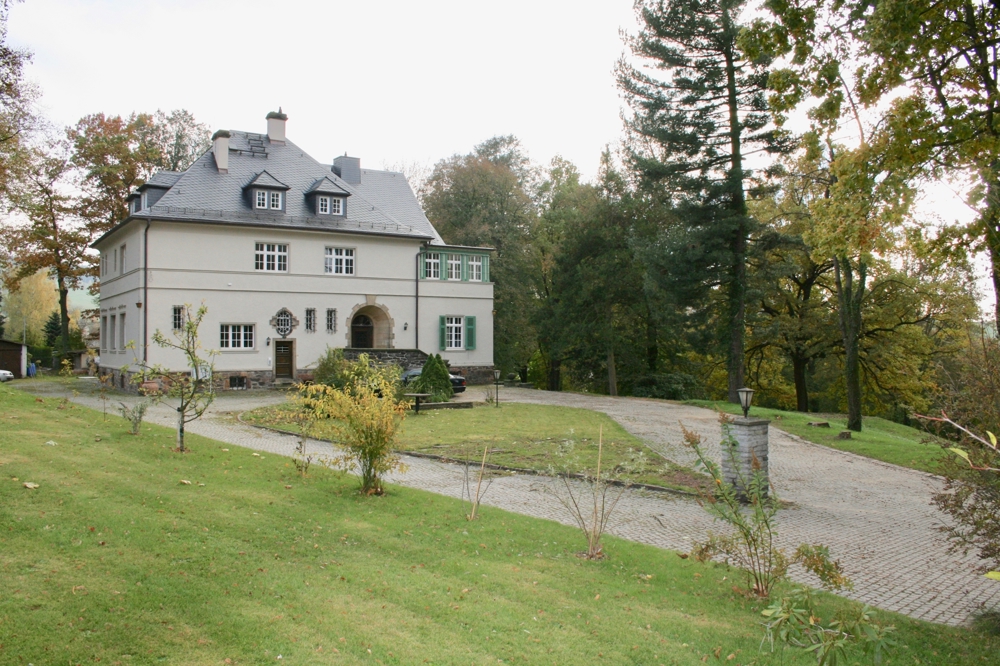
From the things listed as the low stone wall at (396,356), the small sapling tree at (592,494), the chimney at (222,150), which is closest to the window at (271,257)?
the chimney at (222,150)

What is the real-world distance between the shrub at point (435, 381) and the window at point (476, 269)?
10784 mm

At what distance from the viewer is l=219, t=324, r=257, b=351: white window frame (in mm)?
29892

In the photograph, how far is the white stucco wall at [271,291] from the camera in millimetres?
29031

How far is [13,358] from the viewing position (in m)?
40.3

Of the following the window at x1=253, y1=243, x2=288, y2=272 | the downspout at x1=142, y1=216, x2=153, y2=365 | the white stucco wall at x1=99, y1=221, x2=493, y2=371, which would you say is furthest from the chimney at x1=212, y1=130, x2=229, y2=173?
the downspout at x1=142, y1=216, x2=153, y2=365

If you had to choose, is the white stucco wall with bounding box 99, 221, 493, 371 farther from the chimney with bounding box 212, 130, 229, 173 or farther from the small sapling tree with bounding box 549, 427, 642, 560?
the small sapling tree with bounding box 549, 427, 642, 560

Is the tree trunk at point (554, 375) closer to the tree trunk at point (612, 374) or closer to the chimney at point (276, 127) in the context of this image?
the tree trunk at point (612, 374)

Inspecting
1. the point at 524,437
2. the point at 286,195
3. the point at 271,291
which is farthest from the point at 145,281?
the point at 524,437

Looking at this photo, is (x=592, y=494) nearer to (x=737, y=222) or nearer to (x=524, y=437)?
(x=524, y=437)

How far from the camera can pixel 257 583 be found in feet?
18.8

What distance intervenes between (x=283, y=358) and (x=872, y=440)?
920 inches

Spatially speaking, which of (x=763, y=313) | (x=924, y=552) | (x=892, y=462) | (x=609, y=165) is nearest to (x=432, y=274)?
(x=609, y=165)

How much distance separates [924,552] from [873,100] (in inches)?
291

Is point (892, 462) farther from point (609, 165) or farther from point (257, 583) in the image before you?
point (609, 165)
